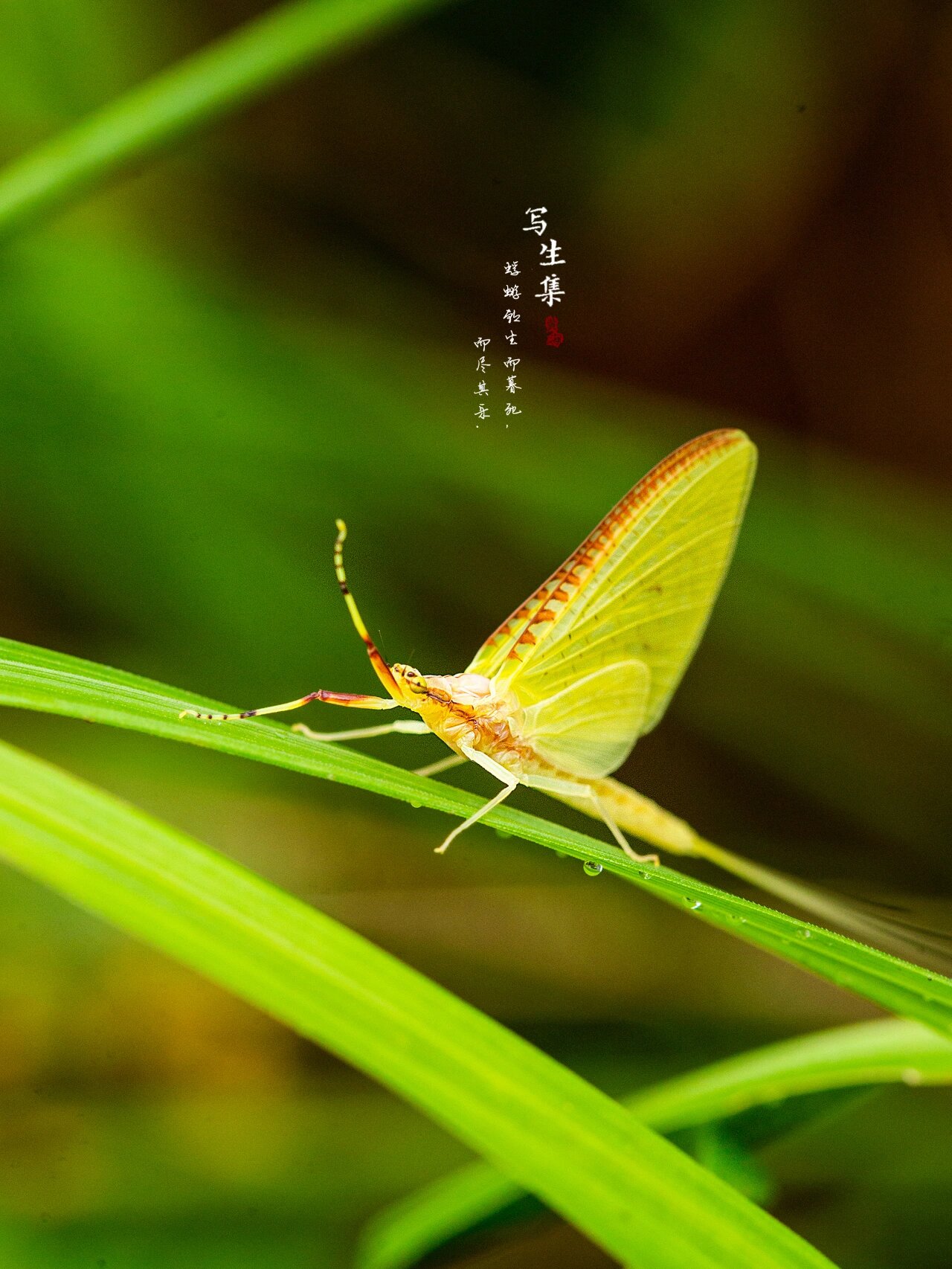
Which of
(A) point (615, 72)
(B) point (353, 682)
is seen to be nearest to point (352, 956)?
(B) point (353, 682)

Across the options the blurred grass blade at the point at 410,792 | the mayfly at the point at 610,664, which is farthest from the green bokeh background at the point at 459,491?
the blurred grass blade at the point at 410,792

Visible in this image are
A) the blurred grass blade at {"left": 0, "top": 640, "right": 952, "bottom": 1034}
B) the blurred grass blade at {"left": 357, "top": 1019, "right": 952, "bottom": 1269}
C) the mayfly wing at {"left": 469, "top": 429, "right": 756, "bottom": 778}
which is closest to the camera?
the blurred grass blade at {"left": 0, "top": 640, "right": 952, "bottom": 1034}

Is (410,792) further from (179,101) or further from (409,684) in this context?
(179,101)

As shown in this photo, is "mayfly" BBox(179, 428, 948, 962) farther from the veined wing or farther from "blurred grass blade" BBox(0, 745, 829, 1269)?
"blurred grass blade" BBox(0, 745, 829, 1269)

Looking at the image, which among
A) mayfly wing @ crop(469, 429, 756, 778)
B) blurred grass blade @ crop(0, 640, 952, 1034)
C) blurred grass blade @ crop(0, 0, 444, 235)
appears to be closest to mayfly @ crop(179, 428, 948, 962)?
mayfly wing @ crop(469, 429, 756, 778)

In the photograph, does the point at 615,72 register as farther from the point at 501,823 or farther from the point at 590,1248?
the point at 590,1248

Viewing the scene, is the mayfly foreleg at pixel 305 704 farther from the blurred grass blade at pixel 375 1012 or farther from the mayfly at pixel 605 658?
the blurred grass blade at pixel 375 1012
